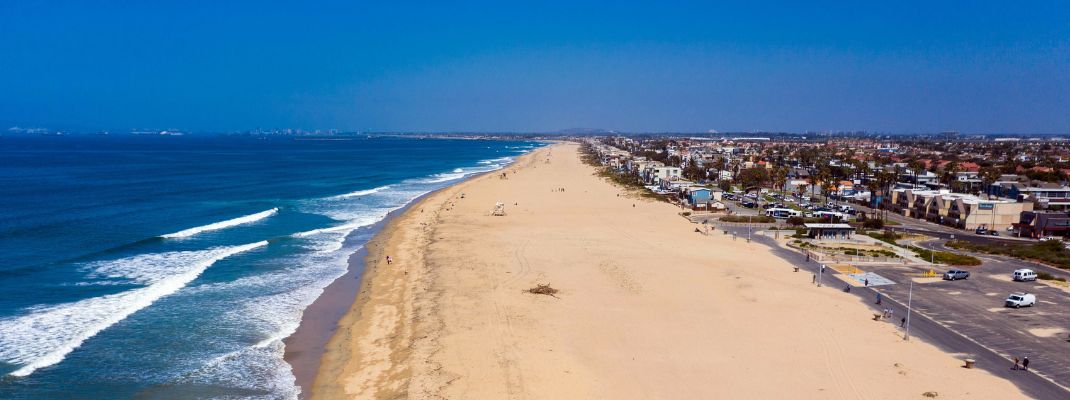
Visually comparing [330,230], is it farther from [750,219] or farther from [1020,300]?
[1020,300]

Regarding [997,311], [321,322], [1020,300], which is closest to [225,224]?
[321,322]

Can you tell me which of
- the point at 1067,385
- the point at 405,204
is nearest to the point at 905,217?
the point at 1067,385

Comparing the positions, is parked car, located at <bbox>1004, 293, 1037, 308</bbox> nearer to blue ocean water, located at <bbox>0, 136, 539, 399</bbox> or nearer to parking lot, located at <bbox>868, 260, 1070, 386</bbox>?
parking lot, located at <bbox>868, 260, 1070, 386</bbox>

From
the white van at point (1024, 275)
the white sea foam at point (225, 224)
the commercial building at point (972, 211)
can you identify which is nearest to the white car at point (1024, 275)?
the white van at point (1024, 275)

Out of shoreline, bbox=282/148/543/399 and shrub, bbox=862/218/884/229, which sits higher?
shrub, bbox=862/218/884/229

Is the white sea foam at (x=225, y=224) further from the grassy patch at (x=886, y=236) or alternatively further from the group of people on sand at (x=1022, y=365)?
the grassy patch at (x=886, y=236)

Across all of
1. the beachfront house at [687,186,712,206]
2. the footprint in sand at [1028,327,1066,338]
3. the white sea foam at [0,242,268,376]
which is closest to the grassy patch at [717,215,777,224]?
the beachfront house at [687,186,712,206]
